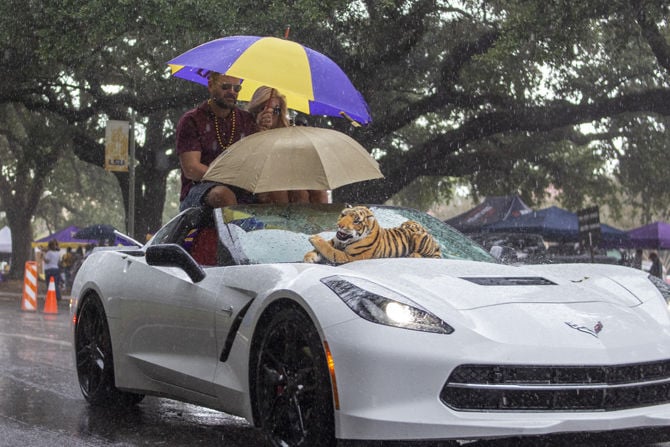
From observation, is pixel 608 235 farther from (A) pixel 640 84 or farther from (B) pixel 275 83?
(B) pixel 275 83

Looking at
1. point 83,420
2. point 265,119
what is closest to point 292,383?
point 83,420

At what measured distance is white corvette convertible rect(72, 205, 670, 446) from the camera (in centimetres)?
389

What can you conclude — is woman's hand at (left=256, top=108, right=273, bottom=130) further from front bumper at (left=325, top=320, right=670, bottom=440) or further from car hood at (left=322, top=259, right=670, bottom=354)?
front bumper at (left=325, top=320, right=670, bottom=440)

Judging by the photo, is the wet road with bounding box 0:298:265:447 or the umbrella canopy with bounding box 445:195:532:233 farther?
the umbrella canopy with bounding box 445:195:532:233

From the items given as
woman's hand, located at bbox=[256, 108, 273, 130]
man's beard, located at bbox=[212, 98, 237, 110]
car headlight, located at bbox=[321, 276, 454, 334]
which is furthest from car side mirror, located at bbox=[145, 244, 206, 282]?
man's beard, located at bbox=[212, 98, 237, 110]

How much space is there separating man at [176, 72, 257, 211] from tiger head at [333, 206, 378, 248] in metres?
1.54

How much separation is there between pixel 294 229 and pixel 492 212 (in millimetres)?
26498

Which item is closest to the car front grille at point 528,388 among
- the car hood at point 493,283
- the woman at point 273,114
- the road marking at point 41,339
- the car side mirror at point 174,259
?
the car hood at point 493,283

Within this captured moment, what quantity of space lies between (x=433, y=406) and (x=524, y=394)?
0.35 meters

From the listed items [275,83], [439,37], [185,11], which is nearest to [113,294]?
[275,83]

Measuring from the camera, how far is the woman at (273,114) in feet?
20.9

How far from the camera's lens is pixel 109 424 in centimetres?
587

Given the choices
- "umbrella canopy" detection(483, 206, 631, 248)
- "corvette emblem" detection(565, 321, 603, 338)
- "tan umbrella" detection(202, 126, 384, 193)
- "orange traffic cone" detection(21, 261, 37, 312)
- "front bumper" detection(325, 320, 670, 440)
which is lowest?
"orange traffic cone" detection(21, 261, 37, 312)

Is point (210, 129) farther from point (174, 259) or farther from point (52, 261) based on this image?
point (52, 261)
